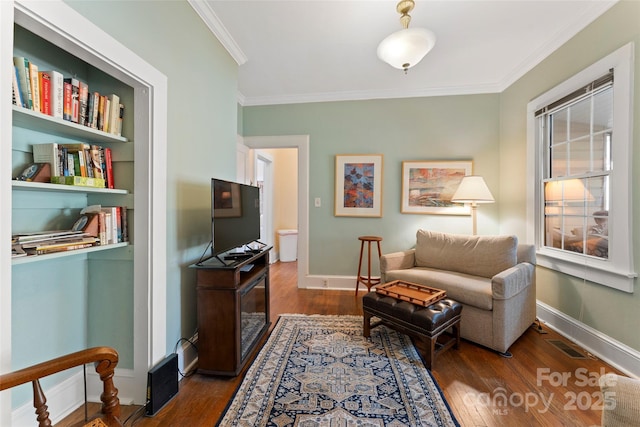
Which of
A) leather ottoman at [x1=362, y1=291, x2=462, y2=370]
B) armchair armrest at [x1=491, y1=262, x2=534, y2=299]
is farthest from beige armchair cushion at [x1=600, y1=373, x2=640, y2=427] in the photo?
armchair armrest at [x1=491, y1=262, x2=534, y2=299]

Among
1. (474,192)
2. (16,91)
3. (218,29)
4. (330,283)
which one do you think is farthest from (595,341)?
(218,29)

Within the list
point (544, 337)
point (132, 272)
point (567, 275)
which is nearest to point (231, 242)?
point (132, 272)

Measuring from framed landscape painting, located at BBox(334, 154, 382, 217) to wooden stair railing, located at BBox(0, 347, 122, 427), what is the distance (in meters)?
3.01

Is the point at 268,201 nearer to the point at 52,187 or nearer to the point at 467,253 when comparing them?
A: the point at 467,253

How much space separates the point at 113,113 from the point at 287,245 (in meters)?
4.30

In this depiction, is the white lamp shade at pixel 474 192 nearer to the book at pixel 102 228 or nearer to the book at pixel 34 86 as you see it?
the book at pixel 102 228

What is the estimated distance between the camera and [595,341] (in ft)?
6.82

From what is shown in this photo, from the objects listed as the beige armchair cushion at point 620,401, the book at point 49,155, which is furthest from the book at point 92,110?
the beige armchair cushion at point 620,401

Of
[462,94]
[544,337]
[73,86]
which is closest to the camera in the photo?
[73,86]

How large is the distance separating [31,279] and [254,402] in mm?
1353

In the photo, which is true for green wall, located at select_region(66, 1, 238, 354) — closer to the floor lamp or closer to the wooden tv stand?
the wooden tv stand

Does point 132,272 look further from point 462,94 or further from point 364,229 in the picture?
point 462,94

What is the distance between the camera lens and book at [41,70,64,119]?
1.23 meters

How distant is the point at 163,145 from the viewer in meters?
1.63
